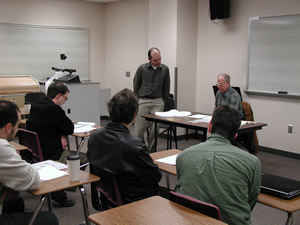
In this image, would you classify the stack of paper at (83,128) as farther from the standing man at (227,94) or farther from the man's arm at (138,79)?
the standing man at (227,94)

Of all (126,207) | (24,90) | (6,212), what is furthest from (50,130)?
(24,90)

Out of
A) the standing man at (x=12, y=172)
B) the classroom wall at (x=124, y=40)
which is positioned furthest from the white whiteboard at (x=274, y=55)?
the standing man at (x=12, y=172)

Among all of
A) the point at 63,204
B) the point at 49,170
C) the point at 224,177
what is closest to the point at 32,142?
the point at 63,204

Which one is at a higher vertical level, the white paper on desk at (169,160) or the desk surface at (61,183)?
the desk surface at (61,183)

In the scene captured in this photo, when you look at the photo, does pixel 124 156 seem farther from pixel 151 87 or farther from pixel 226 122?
pixel 151 87

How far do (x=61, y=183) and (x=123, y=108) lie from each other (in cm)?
56

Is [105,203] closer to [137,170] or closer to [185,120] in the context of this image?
[137,170]

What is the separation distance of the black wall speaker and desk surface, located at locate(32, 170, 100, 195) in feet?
14.4

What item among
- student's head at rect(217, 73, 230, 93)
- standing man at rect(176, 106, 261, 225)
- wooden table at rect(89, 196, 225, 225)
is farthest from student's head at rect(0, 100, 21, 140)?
student's head at rect(217, 73, 230, 93)

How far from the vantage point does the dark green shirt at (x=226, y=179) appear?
1650 millimetres

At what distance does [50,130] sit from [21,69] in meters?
4.48

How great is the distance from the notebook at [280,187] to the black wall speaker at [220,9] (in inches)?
166

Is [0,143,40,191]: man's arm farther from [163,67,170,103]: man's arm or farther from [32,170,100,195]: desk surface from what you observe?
[163,67,170,103]: man's arm

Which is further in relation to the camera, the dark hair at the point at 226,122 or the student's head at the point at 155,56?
the student's head at the point at 155,56
